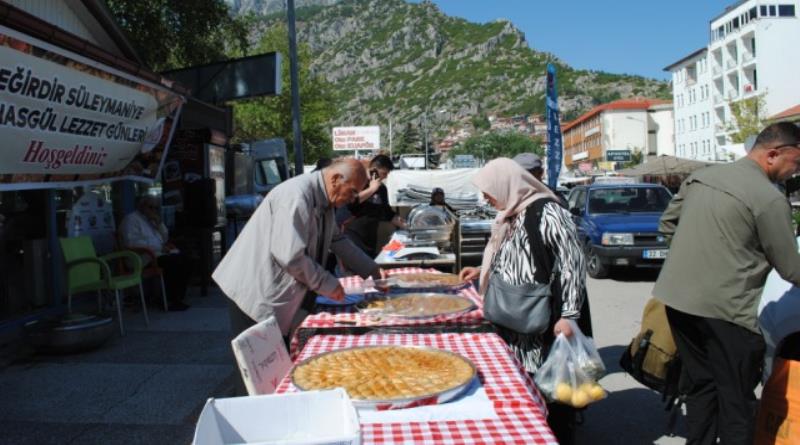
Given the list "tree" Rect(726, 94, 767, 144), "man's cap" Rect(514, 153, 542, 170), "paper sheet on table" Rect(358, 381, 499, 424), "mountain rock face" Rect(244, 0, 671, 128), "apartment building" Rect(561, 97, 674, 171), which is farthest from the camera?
"mountain rock face" Rect(244, 0, 671, 128)

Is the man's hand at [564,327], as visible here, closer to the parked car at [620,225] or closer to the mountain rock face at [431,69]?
the parked car at [620,225]

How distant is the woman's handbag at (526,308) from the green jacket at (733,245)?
72cm

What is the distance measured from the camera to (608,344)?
23.0 ft

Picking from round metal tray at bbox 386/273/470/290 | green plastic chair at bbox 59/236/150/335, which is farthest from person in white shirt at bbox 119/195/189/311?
round metal tray at bbox 386/273/470/290

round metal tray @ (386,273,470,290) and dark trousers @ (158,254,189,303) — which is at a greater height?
round metal tray @ (386,273,470,290)

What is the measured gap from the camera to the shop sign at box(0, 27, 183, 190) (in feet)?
17.2

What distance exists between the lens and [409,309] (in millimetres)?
3664

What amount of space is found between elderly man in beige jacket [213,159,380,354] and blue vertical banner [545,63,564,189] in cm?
1140

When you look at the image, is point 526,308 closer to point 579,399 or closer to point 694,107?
point 579,399

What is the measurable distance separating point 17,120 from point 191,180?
518cm

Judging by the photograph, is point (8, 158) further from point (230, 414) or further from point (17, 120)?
point (230, 414)

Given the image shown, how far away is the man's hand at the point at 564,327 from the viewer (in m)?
3.20

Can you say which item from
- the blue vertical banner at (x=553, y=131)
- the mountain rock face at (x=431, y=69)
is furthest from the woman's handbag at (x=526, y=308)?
the mountain rock face at (x=431, y=69)

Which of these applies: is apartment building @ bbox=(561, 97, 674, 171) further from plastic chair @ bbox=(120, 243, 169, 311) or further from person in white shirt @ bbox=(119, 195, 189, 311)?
plastic chair @ bbox=(120, 243, 169, 311)
